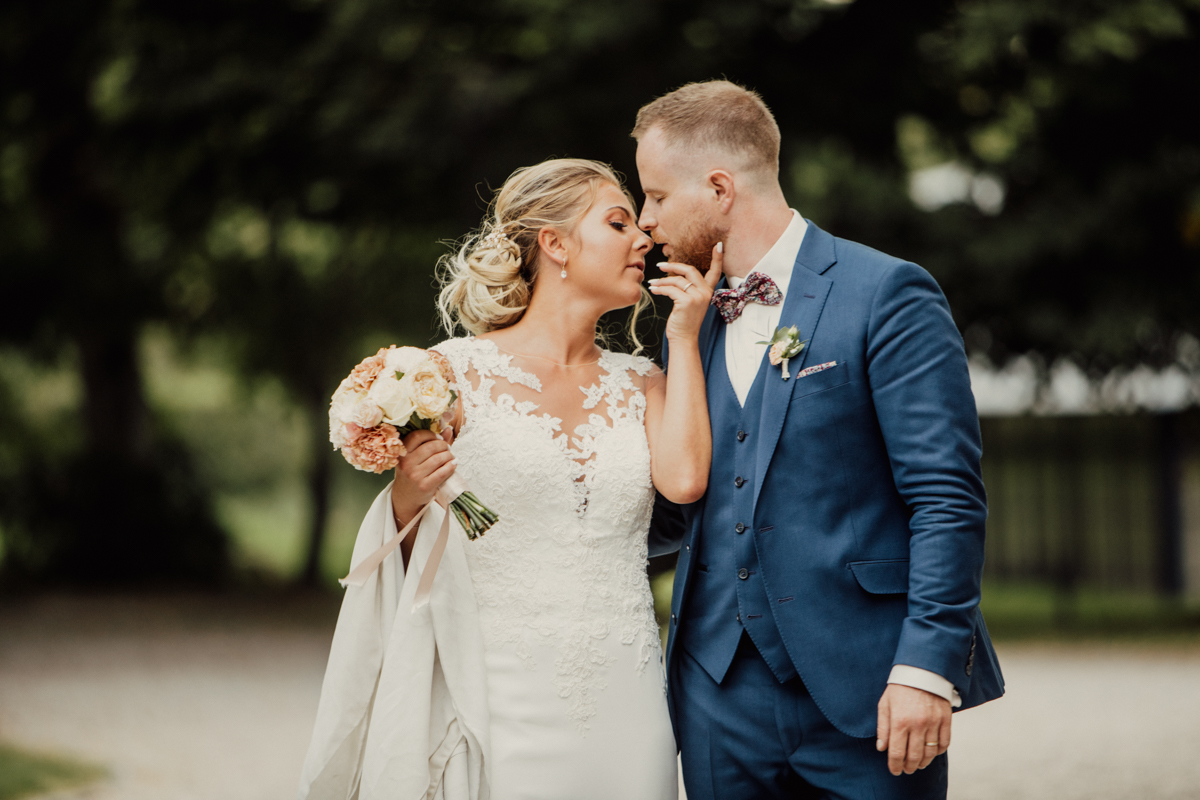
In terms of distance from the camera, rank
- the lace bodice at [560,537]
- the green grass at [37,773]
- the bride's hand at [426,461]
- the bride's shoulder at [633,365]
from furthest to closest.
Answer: the green grass at [37,773] < the bride's shoulder at [633,365] < the lace bodice at [560,537] < the bride's hand at [426,461]

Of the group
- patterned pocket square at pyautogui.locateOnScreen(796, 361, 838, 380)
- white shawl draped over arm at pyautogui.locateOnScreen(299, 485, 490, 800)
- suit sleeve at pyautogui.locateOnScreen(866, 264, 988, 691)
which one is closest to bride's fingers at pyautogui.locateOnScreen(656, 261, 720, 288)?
patterned pocket square at pyautogui.locateOnScreen(796, 361, 838, 380)

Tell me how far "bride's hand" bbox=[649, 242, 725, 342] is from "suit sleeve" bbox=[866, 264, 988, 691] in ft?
1.69

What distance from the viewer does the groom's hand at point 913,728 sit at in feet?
8.43

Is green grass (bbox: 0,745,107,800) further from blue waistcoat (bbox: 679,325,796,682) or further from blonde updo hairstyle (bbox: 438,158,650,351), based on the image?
blue waistcoat (bbox: 679,325,796,682)

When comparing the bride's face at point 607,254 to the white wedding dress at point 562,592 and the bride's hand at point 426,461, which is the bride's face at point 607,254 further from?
the bride's hand at point 426,461

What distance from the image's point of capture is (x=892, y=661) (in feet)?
9.14

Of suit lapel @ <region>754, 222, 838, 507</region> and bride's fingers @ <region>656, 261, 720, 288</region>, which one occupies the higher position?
bride's fingers @ <region>656, 261, 720, 288</region>

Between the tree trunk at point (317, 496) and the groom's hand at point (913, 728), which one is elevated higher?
the tree trunk at point (317, 496)

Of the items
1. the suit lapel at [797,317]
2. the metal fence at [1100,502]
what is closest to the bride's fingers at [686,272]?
the suit lapel at [797,317]

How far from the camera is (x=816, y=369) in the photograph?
9.37 ft

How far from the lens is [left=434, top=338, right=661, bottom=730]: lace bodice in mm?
3232

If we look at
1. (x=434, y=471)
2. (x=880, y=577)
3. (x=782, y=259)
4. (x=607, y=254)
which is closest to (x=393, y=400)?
(x=434, y=471)

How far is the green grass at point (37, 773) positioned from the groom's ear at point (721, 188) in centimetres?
548

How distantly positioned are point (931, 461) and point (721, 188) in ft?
3.27
